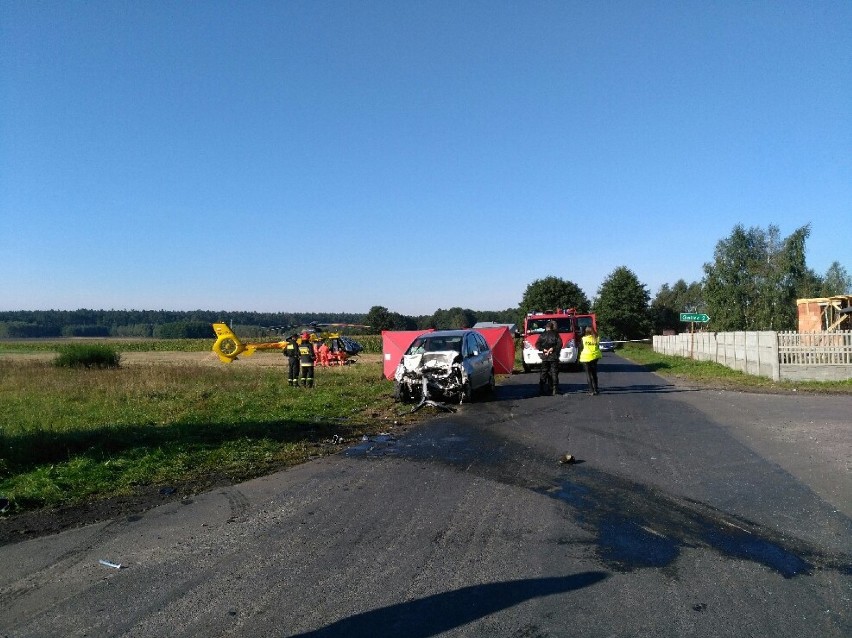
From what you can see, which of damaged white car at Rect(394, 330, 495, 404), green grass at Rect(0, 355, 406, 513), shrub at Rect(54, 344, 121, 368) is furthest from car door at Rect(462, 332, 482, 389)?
shrub at Rect(54, 344, 121, 368)

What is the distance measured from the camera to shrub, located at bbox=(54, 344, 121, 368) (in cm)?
3212

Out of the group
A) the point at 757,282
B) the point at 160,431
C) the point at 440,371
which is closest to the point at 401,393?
the point at 440,371

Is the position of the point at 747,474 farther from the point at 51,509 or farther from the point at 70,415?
the point at 70,415

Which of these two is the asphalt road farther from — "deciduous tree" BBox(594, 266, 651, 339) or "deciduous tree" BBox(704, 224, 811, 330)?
"deciduous tree" BBox(594, 266, 651, 339)

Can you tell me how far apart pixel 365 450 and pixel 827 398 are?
11.8 m

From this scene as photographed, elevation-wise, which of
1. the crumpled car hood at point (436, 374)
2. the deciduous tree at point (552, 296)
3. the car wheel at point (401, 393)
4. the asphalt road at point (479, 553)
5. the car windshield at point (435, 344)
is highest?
the deciduous tree at point (552, 296)

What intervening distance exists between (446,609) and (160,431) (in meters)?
8.80

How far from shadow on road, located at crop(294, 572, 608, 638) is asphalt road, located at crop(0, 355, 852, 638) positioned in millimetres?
16

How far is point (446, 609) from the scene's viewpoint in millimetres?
4125

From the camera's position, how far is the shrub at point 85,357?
1265 inches

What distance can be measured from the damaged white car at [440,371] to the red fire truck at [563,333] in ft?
27.8

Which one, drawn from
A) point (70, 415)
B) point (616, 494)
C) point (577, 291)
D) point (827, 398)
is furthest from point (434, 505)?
point (577, 291)

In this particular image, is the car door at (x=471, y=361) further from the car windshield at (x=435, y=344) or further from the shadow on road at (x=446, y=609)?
the shadow on road at (x=446, y=609)

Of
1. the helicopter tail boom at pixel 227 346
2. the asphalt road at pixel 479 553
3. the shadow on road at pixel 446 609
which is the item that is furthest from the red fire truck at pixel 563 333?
the helicopter tail boom at pixel 227 346
